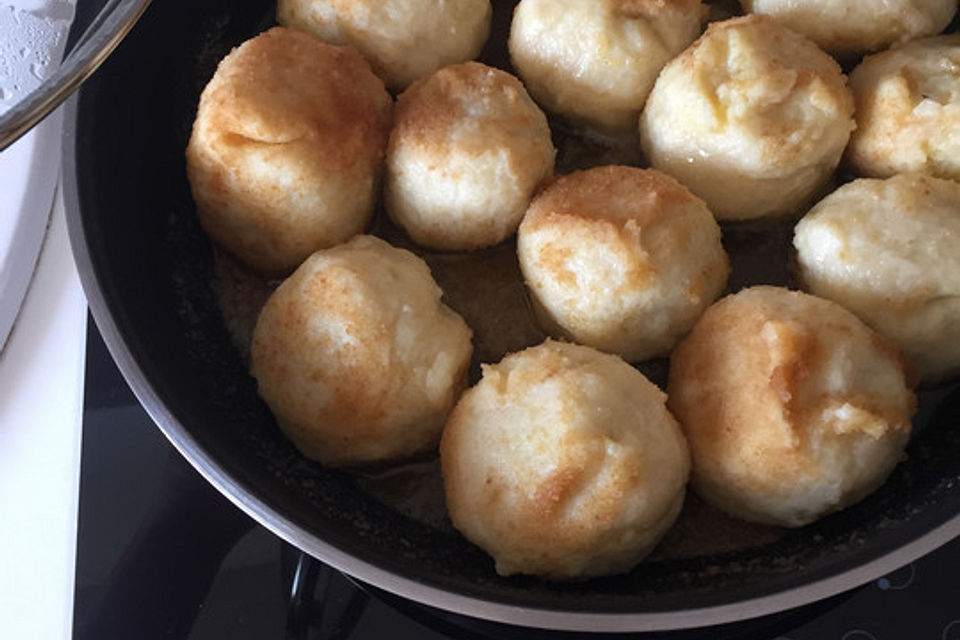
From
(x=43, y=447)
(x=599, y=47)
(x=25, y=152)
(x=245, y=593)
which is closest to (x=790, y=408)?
(x=599, y=47)

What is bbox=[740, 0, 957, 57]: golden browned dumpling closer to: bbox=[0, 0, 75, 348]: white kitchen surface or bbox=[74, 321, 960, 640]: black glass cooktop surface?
bbox=[74, 321, 960, 640]: black glass cooktop surface

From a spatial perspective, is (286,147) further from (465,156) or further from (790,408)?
(790,408)

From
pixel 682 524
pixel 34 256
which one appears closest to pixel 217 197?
pixel 34 256

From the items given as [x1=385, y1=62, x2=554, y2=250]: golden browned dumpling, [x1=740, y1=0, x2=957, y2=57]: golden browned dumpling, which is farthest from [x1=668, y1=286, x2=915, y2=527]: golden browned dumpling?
[x1=740, y1=0, x2=957, y2=57]: golden browned dumpling

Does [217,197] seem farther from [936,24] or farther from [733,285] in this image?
[936,24]

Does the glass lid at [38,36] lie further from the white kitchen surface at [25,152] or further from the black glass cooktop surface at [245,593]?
the black glass cooktop surface at [245,593]

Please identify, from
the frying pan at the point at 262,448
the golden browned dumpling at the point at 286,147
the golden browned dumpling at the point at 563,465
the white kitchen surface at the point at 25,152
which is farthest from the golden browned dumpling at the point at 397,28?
the golden browned dumpling at the point at 563,465
